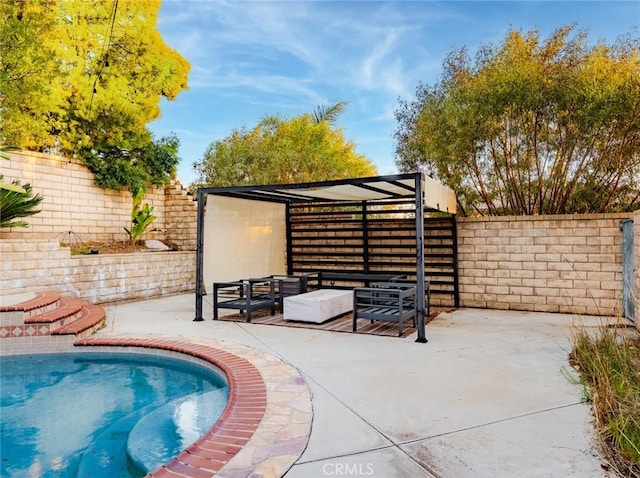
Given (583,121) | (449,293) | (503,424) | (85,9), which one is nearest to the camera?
(503,424)

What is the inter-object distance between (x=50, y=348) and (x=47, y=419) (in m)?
2.22

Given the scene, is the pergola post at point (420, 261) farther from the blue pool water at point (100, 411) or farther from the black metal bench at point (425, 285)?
the blue pool water at point (100, 411)

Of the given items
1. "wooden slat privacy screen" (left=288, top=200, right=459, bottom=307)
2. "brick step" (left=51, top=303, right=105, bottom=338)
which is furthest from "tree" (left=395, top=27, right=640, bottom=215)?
"brick step" (left=51, top=303, right=105, bottom=338)

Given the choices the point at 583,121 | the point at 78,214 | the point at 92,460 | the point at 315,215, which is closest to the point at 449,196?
the point at 583,121

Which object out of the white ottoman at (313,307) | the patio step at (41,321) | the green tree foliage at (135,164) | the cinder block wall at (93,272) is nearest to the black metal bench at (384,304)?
the white ottoman at (313,307)

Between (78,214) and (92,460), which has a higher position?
(78,214)

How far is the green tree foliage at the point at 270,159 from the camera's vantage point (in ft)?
42.9

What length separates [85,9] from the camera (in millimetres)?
13039

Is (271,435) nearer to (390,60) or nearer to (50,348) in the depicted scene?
(50,348)

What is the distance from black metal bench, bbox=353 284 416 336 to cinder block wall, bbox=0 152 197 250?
26.1 feet

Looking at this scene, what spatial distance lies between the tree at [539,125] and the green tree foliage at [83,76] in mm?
8641

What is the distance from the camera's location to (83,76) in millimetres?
12695

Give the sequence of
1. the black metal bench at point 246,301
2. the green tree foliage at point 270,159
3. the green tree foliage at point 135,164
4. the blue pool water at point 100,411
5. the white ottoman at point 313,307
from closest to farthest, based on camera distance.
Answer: the blue pool water at point 100,411, the white ottoman at point 313,307, the black metal bench at point 246,301, the green tree foliage at point 135,164, the green tree foliage at point 270,159

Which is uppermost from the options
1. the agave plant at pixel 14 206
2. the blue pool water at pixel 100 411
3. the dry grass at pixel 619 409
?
the agave plant at pixel 14 206
